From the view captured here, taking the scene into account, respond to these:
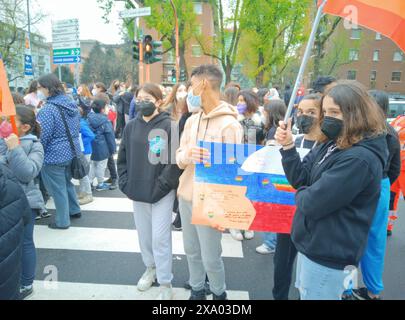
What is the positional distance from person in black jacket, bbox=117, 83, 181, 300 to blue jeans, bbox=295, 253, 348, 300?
142 cm

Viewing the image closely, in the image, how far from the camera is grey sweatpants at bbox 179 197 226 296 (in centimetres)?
266

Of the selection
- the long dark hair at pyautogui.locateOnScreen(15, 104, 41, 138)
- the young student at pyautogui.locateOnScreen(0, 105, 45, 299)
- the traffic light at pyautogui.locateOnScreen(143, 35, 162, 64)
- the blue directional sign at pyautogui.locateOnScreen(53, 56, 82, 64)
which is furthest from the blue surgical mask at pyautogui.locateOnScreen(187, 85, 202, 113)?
the traffic light at pyautogui.locateOnScreen(143, 35, 162, 64)

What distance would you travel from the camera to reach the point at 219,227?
2.48m

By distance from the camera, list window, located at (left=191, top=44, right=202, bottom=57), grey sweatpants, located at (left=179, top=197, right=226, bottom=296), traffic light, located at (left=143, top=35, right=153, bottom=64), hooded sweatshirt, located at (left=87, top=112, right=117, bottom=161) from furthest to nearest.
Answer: window, located at (left=191, top=44, right=202, bottom=57) → traffic light, located at (left=143, top=35, right=153, bottom=64) → hooded sweatshirt, located at (left=87, top=112, right=117, bottom=161) → grey sweatpants, located at (left=179, top=197, right=226, bottom=296)

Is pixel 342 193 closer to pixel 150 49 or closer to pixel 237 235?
pixel 237 235

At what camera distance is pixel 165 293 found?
302cm

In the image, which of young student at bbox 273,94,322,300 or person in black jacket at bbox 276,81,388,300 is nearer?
person in black jacket at bbox 276,81,388,300

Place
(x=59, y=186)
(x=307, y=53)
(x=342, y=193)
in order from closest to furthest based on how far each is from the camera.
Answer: (x=342, y=193)
(x=307, y=53)
(x=59, y=186)

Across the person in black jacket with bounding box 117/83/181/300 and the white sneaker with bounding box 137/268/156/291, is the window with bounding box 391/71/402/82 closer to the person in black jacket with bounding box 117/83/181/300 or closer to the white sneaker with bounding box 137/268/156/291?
the person in black jacket with bounding box 117/83/181/300

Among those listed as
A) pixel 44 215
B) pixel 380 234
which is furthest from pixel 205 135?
pixel 44 215

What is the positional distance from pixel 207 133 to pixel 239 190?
1.79ft

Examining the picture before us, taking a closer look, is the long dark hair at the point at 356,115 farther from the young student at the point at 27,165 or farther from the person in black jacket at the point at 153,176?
the young student at the point at 27,165

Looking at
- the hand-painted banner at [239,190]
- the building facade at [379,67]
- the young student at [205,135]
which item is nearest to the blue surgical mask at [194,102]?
the young student at [205,135]
